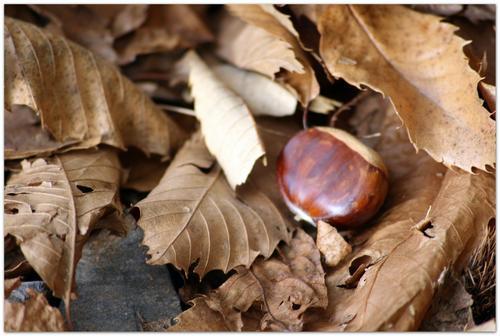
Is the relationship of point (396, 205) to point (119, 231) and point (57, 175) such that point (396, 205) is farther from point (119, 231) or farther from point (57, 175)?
point (57, 175)

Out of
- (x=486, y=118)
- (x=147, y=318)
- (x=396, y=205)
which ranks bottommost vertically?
(x=147, y=318)

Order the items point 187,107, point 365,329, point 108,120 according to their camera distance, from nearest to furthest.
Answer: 1. point 365,329
2. point 108,120
3. point 187,107

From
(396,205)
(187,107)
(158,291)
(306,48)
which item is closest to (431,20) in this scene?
(306,48)

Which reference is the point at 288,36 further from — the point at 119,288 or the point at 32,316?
the point at 32,316

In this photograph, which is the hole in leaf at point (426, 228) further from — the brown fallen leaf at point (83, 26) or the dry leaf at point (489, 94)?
the brown fallen leaf at point (83, 26)

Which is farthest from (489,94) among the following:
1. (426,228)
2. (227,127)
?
(227,127)

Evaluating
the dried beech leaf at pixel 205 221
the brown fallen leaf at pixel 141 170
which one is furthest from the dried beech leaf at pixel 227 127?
the brown fallen leaf at pixel 141 170

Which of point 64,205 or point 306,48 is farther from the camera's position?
point 306,48
